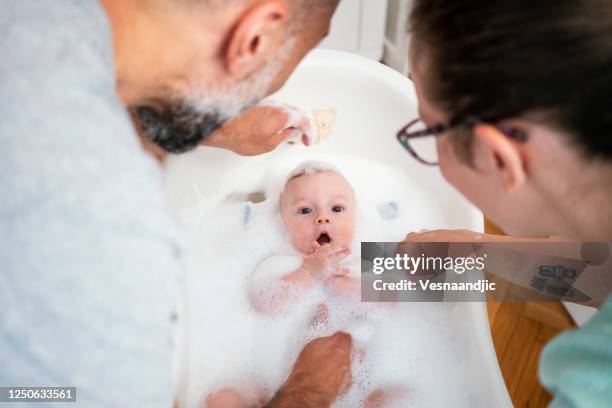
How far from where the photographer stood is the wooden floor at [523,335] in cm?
140

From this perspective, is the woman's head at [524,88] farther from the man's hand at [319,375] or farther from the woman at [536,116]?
the man's hand at [319,375]

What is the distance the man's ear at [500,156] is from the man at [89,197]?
0.97 ft

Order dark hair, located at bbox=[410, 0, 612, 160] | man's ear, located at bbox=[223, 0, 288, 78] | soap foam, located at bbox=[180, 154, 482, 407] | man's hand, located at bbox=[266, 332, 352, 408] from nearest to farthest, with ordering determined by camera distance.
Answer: dark hair, located at bbox=[410, 0, 612, 160] < man's ear, located at bbox=[223, 0, 288, 78] < man's hand, located at bbox=[266, 332, 352, 408] < soap foam, located at bbox=[180, 154, 482, 407]

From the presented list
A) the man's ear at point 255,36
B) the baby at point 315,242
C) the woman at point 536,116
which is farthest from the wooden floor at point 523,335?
the man's ear at point 255,36

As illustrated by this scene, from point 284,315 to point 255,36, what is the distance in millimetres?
838

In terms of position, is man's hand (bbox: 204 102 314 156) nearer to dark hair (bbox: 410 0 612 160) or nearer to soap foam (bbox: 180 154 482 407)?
soap foam (bbox: 180 154 482 407)

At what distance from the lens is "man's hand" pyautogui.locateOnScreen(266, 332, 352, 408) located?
1.17 m

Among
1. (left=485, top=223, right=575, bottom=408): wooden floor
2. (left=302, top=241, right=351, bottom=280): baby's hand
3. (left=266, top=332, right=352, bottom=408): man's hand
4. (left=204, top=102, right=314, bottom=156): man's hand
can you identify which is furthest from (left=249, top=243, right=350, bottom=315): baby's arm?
(left=485, top=223, right=575, bottom=408): wooden floor

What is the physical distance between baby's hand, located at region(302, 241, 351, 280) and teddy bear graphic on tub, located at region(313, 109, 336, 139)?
0.32 m

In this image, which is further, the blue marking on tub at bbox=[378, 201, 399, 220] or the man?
the blue marking on tub at bbox=[378, 201, 399, 220]

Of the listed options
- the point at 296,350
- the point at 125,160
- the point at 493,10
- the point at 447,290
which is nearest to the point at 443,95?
the point at 493,10

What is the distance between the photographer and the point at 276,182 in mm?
1550

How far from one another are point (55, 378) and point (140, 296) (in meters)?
0.13

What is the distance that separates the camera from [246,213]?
1519mm
